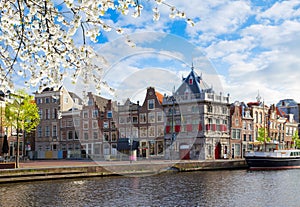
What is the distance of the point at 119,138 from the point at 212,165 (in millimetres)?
21320

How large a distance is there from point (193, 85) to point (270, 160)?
1870cm

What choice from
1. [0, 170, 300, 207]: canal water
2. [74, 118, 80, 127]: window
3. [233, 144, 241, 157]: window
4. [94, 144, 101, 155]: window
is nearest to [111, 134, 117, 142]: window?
[94, 144, 101, 155]: window

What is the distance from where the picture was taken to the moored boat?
48094 mm

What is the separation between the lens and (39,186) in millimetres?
28312

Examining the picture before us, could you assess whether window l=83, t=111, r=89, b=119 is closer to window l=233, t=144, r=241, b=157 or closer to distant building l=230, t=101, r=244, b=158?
distant building l=230, t=101, r=244, b=158

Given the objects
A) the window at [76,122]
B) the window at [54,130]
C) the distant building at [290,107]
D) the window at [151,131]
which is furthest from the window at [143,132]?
the distant building at [290,107]

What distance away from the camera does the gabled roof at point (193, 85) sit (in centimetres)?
6153

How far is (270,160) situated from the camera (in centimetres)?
4847

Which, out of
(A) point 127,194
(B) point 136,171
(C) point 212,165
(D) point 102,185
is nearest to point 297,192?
(A) point 127,194

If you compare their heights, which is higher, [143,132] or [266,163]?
[143,132]

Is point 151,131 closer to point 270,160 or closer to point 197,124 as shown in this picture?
point 197,124

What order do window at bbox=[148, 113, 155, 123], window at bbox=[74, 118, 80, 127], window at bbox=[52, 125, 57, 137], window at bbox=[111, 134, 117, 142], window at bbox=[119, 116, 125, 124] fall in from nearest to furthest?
1. window at bbox=[148, 113, 155, 123]
2. window at bbox=[119, 116, 125, 124]
3. window at bbox=[111, 134, 117, 142]
4. window at bbox=[74, 118, 80, 127]
5. window at bbox=[52, 125, 57, 137]

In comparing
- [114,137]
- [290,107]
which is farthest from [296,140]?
[114,137]

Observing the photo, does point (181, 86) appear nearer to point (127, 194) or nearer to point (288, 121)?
point (288, 121)
